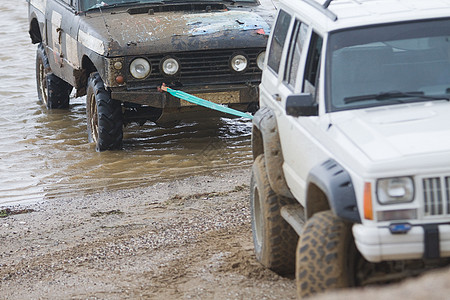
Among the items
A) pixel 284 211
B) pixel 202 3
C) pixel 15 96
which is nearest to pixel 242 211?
pixel 284 211

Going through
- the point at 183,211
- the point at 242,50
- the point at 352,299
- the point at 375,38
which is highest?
the point at 375,38

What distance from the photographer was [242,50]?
9.88 meters

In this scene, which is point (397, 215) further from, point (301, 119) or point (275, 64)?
point (275, 64)

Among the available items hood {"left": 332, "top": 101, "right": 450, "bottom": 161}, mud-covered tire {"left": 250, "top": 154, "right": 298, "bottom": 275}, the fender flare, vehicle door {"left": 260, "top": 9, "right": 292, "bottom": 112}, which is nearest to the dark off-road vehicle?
vehicle door {"left": 260, "top": 9, "right": 292, "bottom": 112}

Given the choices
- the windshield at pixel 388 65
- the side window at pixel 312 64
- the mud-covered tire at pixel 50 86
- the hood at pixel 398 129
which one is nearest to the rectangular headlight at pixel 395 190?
the hood at pixel 398 129

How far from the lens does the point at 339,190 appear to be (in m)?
4.11

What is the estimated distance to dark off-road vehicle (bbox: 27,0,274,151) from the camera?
31.7 feet

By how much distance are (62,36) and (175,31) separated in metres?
2.14

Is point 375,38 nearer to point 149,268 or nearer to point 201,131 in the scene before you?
point 149,268

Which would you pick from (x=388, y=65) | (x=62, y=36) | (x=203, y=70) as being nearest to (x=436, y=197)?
(x=388, y=65)

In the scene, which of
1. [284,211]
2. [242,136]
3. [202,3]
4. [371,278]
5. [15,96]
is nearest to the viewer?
[371,278]

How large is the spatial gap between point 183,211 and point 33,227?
4.17 ft

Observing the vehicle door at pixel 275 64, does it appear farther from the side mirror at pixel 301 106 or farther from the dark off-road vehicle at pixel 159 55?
the dark off-road vehicle at pixel 159 55

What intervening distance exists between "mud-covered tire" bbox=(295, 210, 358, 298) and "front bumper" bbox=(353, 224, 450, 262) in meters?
0.27
